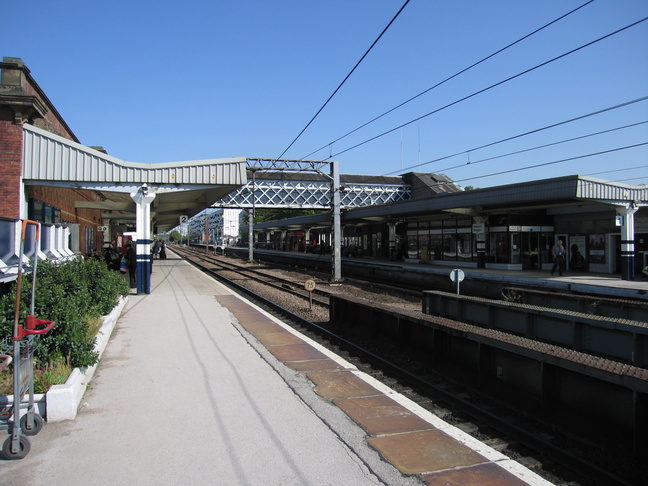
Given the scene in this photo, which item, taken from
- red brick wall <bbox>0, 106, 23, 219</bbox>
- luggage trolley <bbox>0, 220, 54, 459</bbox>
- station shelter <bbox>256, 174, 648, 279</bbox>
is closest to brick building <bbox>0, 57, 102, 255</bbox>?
red brick wall <bbox>0, 106, 23, 219</bbox>

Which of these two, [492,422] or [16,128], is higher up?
[16,128]

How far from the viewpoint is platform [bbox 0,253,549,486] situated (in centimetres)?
400

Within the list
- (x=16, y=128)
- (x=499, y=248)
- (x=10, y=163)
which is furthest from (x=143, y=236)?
(x=499, y=248)

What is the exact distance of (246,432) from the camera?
4.87 m

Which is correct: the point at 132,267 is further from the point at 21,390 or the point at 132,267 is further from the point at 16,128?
the point at 21,390

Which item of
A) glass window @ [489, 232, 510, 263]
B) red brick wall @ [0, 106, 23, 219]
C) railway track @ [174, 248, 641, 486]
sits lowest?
railway track @ [174, 248, 641, 486]

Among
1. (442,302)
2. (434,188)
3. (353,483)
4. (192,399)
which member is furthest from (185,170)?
(434,188)

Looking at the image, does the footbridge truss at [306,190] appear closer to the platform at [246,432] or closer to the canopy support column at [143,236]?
the canopy support column at [143,236]

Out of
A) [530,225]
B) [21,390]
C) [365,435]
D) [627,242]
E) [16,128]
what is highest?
[16,128]

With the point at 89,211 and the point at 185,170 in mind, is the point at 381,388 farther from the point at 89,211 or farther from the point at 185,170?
the point at 89,211

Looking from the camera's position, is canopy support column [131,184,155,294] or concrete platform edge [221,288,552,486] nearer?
concrete platform edge [221,288,552,486]


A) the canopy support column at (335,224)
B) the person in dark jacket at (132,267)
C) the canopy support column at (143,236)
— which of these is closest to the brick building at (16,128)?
the canopy support column at (143,236)

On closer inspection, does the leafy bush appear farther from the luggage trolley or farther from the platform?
Result: the luggage trolley

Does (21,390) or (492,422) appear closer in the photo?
(21,390)
